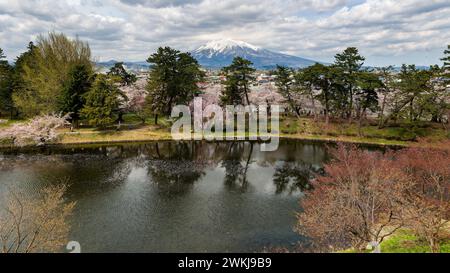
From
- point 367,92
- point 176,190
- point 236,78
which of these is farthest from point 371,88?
point 176,190

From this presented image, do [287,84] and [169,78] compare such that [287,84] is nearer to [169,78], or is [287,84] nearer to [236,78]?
[236,78]

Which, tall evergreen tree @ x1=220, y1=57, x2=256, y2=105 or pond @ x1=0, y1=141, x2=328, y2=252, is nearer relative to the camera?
pond @ x1=0, y1=141, x2=328, y2=252

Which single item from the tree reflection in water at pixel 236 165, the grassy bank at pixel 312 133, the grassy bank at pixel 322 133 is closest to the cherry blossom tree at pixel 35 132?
the grassy bank at pixel 312 133

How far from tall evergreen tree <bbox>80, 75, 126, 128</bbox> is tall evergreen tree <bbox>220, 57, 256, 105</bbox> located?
16.8m

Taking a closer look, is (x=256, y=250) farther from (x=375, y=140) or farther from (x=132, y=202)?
(x=375, y=140)

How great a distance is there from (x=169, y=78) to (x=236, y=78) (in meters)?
10.4

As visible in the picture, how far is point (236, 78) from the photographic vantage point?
1991 inches

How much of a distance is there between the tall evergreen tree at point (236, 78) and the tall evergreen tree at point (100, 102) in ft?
55.0

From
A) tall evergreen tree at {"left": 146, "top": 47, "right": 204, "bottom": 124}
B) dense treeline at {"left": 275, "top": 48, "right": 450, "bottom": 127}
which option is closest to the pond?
tall evergreen tree at {"left": 146, "top": 47, "right": 204, "bottom": 124}

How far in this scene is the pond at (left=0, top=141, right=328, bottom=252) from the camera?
686 inches

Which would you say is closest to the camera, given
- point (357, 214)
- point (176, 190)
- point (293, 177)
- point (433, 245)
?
point (433, 245)

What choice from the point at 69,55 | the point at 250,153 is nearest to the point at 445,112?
the point at 250,153

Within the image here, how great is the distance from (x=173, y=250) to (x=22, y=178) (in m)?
18.4

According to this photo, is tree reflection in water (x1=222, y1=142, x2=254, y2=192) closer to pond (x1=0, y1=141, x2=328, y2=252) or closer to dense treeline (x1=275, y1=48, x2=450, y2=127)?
pond (x1=0, y1=141, x2=328, y2=252)
